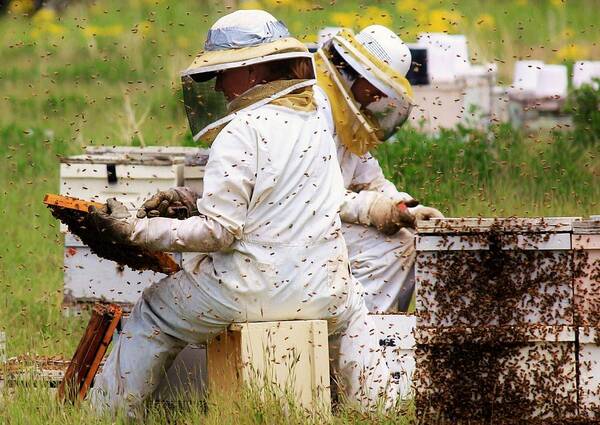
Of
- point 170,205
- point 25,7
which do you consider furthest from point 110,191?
point 25,7

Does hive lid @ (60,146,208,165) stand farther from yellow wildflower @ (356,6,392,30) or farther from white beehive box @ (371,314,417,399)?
yellow wildflower @ (356,6,392,30)

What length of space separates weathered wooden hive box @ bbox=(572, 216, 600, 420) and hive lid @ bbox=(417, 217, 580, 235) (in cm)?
5

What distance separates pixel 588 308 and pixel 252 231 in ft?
3.39

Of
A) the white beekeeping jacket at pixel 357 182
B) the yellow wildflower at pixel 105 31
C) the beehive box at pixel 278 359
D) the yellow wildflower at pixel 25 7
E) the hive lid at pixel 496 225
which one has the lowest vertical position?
the beehive box at pixel 278 359

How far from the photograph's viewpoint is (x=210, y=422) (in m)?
3.71

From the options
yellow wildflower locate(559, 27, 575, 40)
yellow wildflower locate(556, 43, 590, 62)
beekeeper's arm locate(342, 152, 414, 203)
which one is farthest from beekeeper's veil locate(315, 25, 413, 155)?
yellow wildflower locate(559, 27, 575, 40)

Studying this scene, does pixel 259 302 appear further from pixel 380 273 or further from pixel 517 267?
pixel 380 273

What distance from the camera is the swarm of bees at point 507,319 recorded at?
3.67m

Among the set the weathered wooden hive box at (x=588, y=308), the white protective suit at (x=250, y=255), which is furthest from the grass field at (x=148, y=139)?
the weathered wooden hive box at (x=588, y=308)

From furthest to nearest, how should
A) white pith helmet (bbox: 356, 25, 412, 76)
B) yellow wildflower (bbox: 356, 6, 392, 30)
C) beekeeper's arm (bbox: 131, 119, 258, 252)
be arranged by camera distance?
1. yellow wildflower (bbox: 356, 6, 392, 30)
2. white pith helmet (bbox: 356, 25, 412, 76)
3. beekeeper's arm (bbox: 131, 119, 258, 252)

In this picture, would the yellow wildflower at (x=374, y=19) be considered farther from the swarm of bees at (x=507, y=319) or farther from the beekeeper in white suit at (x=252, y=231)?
the swarm of bees at (x=507, y=319)

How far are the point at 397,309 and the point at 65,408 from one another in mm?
1979

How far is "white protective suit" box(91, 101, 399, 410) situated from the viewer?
3.85 metres

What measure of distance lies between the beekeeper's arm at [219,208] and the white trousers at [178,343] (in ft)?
0.54
